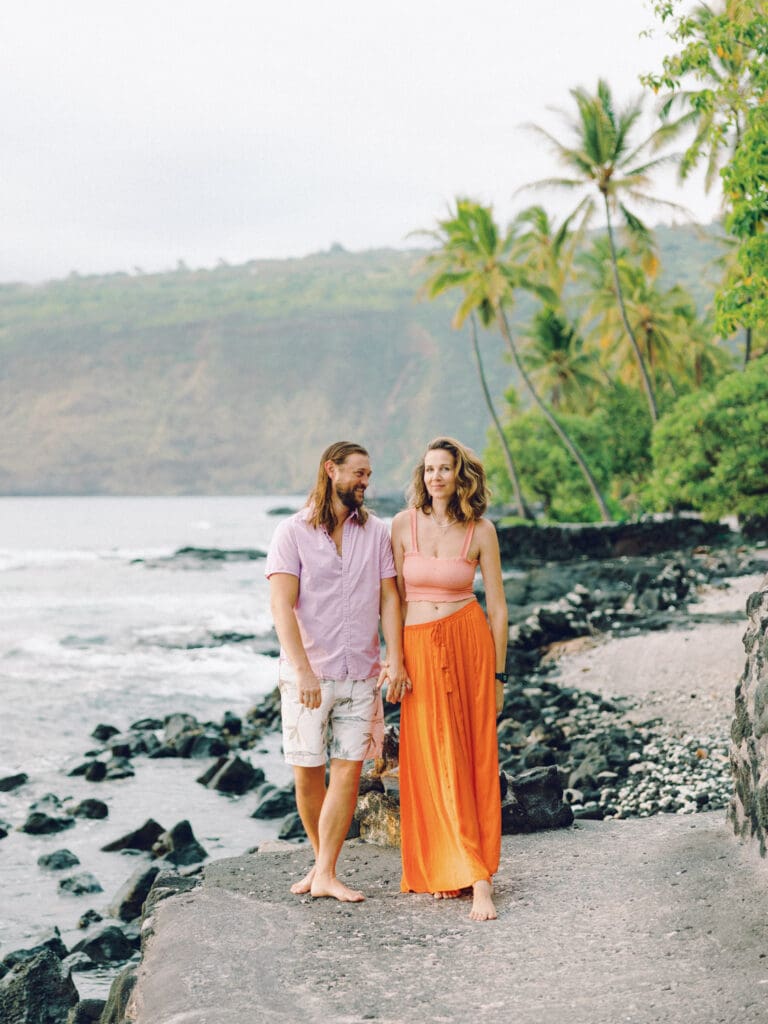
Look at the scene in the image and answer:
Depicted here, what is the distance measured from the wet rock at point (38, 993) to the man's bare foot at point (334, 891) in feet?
4.80

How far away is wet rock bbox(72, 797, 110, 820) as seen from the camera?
9.45m

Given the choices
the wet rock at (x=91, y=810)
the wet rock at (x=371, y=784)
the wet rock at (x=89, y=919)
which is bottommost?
the wet rock at (x=91, y=810)

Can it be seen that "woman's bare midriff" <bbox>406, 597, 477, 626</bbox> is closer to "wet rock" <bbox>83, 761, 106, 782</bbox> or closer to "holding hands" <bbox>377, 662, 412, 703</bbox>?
"holding hands" <bbox>377, 662, 412, 703</bbox>

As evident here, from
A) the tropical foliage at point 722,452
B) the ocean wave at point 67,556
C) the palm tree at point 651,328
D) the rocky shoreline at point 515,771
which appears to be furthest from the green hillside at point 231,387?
the rocky shoreline at point 515,771

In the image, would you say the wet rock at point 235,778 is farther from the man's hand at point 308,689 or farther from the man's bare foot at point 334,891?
the man's hand at point 308,689

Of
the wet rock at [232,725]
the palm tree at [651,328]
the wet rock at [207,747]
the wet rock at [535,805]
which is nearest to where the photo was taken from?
the wet rock at [535,805]

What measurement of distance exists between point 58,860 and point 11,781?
2.83 metres

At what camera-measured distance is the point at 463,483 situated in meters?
4.49

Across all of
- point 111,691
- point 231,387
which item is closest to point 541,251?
point 111,691

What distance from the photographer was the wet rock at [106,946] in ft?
20.4

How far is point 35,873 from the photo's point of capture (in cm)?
805

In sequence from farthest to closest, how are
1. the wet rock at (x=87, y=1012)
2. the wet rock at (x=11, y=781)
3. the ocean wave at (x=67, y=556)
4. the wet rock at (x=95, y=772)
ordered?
the ocean wave at (x=67, y=556), the wet rock at (x=95, y=772), the wet rock at (x=11, y=781), the wet rock at (x=87, y=1012)

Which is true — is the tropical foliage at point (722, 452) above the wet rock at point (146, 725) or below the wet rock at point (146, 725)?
A: above

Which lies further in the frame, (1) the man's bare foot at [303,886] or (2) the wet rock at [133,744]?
(2) the wet rock at [133,744]
